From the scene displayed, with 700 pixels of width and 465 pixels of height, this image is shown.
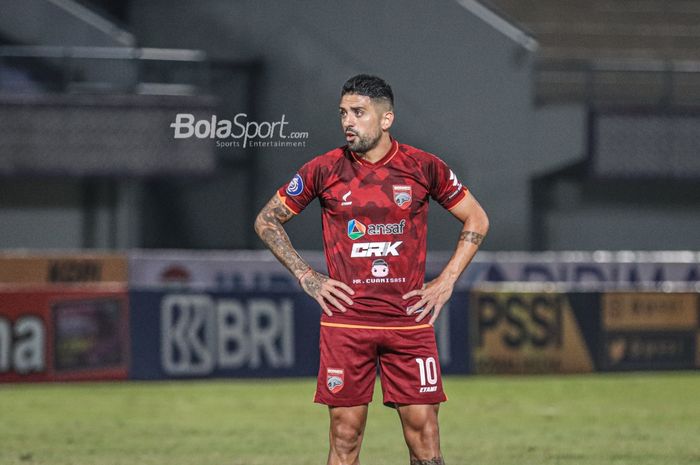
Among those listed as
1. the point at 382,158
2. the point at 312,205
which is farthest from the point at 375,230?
the point at 312,205

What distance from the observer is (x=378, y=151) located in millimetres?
6211

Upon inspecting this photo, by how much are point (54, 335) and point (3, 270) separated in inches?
199

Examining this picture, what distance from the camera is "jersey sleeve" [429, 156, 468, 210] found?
630 centimetres

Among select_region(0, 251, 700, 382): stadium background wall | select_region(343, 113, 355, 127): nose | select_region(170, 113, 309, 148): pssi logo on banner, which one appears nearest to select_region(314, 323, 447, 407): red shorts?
select_region(343, 113, 355, 127): nose

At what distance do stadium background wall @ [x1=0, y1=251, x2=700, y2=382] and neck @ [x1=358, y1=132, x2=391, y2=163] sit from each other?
7864mm

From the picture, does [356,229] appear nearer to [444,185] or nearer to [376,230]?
[376,230]

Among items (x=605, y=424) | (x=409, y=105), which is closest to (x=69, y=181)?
(x=409, y=105)

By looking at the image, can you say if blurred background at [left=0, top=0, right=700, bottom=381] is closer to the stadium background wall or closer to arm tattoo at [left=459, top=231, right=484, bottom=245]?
the stadium background wall

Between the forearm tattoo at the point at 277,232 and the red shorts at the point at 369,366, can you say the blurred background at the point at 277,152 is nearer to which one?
the forearm tattoo at the point at 277,232

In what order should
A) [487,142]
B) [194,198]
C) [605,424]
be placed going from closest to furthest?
1. [605,424]
2. [487,142]
3. [194,198]

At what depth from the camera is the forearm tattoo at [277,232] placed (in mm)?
6350

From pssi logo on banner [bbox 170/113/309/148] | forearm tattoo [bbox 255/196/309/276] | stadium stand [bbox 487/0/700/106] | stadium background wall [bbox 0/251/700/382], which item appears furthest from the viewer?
stadium stand [bbox 487/0/700/106]

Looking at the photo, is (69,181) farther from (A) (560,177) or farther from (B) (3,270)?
(A) (560,177)

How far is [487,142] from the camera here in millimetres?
17578
